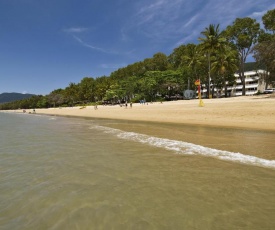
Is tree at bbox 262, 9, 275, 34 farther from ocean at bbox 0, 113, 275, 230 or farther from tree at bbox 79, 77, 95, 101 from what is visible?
tree at bbox 79, 77, 95, 101

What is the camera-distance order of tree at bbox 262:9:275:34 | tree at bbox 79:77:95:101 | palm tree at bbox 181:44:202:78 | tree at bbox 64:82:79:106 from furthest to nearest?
tree at bbox 64:82:79:106 → tree at bbox 79:77:95:101 → palm tree at bbox 181:44:202:78 → tree at bbox 262:9:275:34

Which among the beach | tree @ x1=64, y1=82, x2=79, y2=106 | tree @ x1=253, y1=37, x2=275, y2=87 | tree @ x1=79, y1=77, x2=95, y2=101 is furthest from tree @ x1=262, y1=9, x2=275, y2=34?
tree @ x1=64, y1=82, x2=79, y2=106

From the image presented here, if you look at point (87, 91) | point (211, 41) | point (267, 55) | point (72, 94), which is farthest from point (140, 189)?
point (72, 94)

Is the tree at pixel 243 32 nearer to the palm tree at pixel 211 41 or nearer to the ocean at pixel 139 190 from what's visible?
the palm tree at pixel 211 41

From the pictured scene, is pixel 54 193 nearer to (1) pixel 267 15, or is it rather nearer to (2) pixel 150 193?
(2) pixel 150 193

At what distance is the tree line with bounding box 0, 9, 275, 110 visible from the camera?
162ft

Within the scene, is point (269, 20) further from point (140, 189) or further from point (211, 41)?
point (140, 189)

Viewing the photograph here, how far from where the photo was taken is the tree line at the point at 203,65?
1948 inches

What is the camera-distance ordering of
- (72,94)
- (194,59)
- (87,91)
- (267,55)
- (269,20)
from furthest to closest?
(72,94) < (87,91) < (194,59) < (269,20) < (267,55)

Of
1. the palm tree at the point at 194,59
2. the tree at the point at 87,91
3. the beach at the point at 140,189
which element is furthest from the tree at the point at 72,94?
the beach at the point at 140,189

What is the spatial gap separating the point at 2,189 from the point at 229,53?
57584mm

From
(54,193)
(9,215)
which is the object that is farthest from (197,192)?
(9,215)

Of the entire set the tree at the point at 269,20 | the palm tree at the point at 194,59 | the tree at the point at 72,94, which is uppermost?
the tree at the point at 269,20

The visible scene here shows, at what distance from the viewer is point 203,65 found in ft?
216
